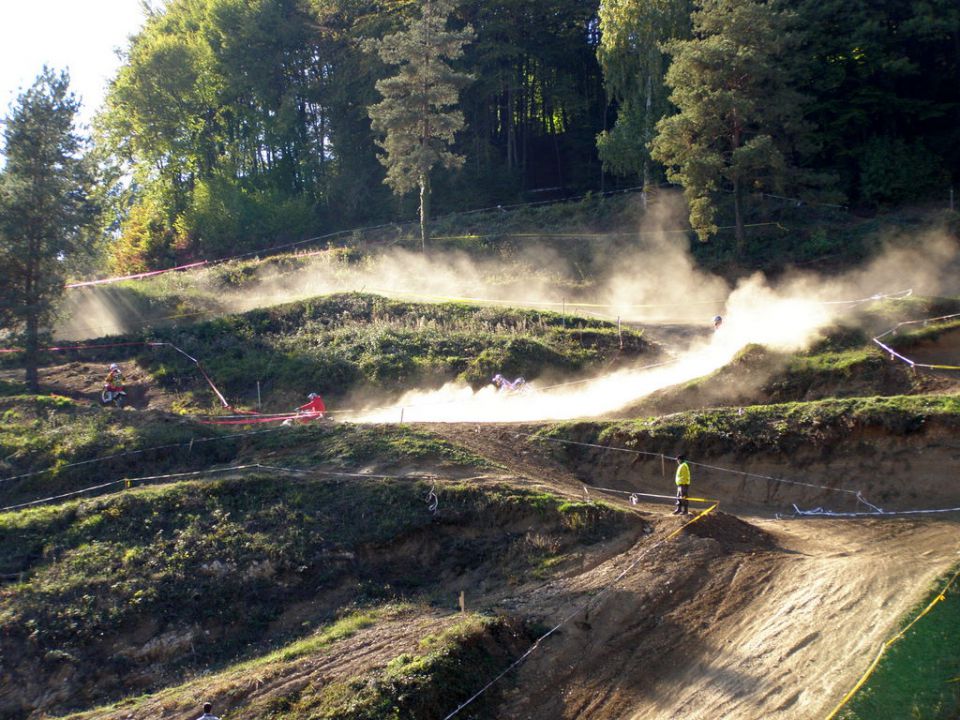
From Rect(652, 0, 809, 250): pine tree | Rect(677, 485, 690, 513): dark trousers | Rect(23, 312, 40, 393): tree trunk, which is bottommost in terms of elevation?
Rect(677, 485, 690, 513): dark trousers

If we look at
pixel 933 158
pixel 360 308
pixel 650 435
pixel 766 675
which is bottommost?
pixel 766 675

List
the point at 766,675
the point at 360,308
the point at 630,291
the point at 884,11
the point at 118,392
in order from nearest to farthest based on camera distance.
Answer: the point at 766,675 < the point at 118,392 < the point at 360,308 < the point at 630,291 < the point at 884,11

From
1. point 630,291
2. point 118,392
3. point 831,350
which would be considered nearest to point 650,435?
point 831,350

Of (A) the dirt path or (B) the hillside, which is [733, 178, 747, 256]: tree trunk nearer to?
(B) the hillside

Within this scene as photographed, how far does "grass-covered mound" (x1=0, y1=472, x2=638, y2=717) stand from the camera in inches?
625

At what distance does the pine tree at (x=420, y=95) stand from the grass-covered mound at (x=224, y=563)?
24.9 metres

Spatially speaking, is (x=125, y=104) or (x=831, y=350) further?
(x=125, y=104)

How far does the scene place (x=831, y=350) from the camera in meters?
25.3

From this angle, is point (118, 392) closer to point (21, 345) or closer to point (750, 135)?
point (21, 345)

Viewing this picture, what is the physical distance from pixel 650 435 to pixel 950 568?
7.45 metres

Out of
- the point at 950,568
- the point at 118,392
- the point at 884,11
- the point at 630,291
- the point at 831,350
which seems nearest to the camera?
the point at 950,568

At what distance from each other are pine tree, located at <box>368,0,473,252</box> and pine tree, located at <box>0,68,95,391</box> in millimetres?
14711

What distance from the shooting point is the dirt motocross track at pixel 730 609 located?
1352 centimetres

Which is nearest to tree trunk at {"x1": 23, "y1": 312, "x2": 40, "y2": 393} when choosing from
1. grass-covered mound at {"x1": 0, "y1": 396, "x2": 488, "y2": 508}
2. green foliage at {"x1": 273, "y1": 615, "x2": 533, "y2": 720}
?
grass-covered mound at {"x1": 0, "y1": 396, "x2": 488, "y2": 508}
